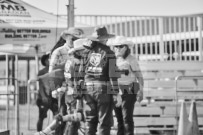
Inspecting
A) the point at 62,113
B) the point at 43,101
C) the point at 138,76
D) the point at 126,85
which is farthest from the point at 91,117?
the point at 43,101

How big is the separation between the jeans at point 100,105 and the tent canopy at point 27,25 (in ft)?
13.8

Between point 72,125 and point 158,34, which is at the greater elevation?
point 158,34

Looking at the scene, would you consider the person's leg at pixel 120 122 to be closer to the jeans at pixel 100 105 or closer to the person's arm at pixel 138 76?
the person's arm at pixel 138 76

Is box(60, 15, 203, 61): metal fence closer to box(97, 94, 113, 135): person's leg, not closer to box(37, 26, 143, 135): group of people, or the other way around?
box(37, 26, 143, 135): group of people

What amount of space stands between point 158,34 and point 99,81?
5566mm

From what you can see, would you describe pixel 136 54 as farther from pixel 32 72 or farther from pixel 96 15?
pixel 32 72

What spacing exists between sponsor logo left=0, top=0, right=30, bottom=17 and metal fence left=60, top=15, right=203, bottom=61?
5.54 feet

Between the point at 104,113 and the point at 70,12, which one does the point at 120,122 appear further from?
the point at 70,12

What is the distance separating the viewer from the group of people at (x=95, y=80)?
9781mm

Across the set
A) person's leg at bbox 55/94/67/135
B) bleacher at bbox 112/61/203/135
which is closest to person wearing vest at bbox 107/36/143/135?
person's leg at bbox 55/94/67/135

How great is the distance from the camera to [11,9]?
13.8 meters

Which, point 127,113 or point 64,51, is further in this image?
point 64,51

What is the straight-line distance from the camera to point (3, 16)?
543 inches

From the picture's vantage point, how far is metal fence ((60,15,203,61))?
15000mm
